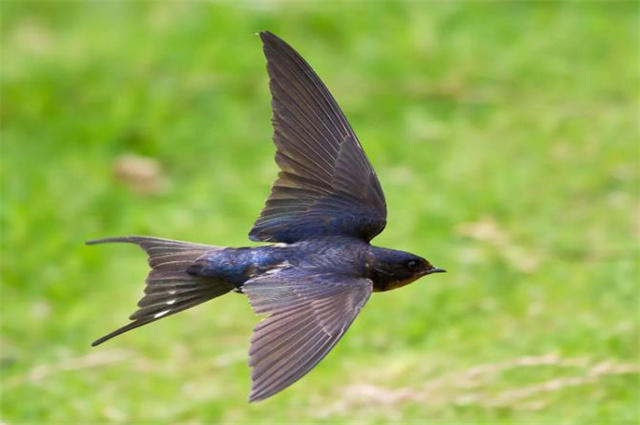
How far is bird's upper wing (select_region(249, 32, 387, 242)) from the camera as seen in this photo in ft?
13.8

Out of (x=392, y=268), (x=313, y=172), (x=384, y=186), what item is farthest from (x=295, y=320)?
(x=384, y=186)

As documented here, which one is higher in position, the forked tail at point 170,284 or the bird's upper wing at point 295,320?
the forked tail at point 170,284

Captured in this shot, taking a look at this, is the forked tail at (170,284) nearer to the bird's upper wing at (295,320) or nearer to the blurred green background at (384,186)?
the bird's upper wing at (295,320)

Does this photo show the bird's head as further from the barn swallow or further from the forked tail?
the forked tail

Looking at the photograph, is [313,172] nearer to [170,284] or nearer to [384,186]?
[170,284]

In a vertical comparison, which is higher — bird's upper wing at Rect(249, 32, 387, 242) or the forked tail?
bird's upper wing at Rect(249, 32, 387, 242)

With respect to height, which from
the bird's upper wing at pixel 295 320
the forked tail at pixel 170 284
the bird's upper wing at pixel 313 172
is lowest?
the bird's upper wing at pixel 295 320

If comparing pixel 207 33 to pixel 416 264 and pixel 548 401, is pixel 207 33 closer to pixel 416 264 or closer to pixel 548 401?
pixel 548 401

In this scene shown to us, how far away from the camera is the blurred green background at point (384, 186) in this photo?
17.8 feet

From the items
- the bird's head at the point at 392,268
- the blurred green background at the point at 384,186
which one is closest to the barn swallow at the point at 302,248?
the bird's head at the point at 392,268

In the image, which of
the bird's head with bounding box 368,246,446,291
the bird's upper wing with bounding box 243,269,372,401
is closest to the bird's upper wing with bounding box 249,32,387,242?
the bird's head with bounding box 368,246,446,291

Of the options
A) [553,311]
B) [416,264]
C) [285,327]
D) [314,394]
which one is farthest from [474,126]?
[285,327]

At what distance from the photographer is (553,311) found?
5.88 m

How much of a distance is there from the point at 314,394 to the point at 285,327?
1.91 m
